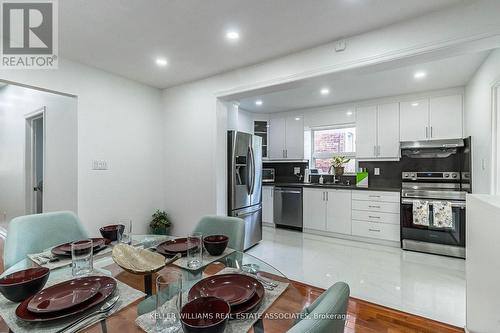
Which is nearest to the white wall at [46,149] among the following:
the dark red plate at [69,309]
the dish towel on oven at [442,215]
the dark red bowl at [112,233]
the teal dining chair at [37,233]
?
the teal dining chair at [37,233]

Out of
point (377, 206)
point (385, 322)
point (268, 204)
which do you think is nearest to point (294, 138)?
point (268, 204)

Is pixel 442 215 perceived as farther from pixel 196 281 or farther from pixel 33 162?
pixel 33 162

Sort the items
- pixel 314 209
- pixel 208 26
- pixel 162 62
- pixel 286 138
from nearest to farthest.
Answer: pixel 208 26, pixel 162 62, pixel 314 209, pixel 286 138

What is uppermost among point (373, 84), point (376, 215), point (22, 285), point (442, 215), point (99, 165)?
point (373, 84)

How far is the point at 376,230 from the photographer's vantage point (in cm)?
387

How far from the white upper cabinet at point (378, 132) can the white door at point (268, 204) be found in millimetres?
1815

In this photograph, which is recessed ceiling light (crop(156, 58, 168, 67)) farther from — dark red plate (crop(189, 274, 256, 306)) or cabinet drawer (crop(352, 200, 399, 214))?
cabinet drawer (crop(352, 200, 399, 214))

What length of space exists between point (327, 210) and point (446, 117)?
230 centimetres

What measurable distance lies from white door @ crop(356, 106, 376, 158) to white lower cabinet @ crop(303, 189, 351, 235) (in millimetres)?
844

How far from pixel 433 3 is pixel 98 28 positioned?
2.73m

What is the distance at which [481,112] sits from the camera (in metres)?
2.73

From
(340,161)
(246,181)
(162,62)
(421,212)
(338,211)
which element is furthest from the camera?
(340,161)

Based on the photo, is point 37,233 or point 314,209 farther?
point 314,209

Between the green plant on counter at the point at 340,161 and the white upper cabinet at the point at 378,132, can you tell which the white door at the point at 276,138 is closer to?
the green plant on counter at the point at 340,161
